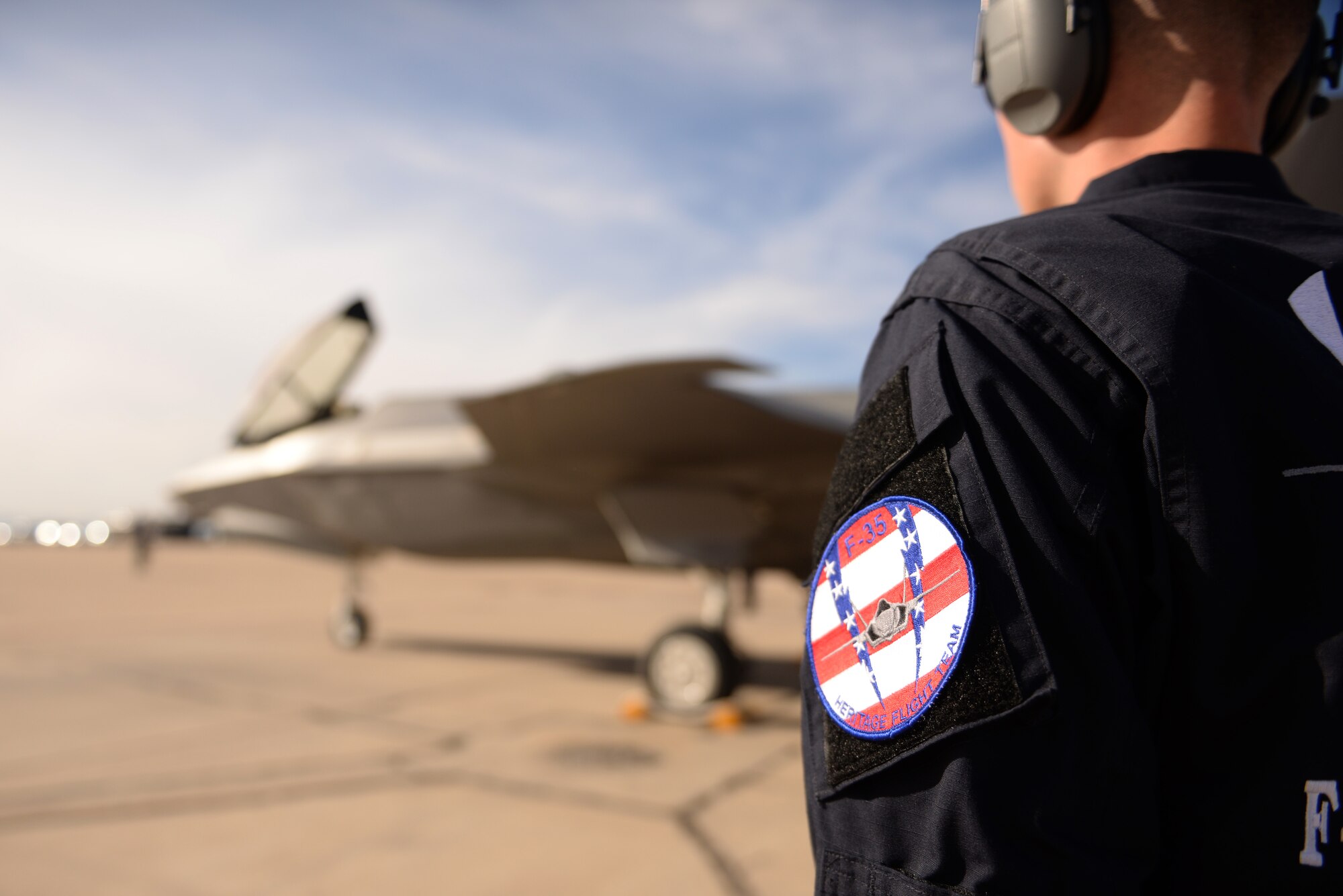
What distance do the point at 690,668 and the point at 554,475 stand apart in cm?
194

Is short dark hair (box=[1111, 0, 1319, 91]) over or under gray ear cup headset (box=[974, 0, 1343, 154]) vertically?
under

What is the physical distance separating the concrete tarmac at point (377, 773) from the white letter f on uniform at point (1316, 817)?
2.52m

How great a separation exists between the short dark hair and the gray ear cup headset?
5 centimetres

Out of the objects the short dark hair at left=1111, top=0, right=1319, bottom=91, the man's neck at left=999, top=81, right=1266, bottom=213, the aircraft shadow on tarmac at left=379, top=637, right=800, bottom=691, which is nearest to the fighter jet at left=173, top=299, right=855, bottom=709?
the aircraft shadow on tarmac at left=379, top=637, right=800, bottom=691

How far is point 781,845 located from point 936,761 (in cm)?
296

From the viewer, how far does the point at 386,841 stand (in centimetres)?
332

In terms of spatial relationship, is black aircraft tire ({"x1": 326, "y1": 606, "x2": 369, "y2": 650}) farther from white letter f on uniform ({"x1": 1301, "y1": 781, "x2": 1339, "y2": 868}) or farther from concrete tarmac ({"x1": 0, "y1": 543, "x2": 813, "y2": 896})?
white letter f on uniform ({"x1": 1301, "y1": 781, "x2": 1339, "y2": 868})

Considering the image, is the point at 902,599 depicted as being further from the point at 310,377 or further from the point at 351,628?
the point at 351,628

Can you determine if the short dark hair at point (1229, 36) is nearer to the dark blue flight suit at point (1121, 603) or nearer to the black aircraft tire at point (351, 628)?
the dark blue flight suit at point (1121, 603)

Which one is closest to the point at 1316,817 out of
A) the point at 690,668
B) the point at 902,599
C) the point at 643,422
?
the point at 902,599

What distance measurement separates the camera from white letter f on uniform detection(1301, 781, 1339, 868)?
0.73m

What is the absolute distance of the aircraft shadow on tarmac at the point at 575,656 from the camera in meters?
7.66

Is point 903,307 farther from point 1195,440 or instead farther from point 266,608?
point 266,608

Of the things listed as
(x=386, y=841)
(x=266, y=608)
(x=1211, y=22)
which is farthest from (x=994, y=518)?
(x=266, y=608)
